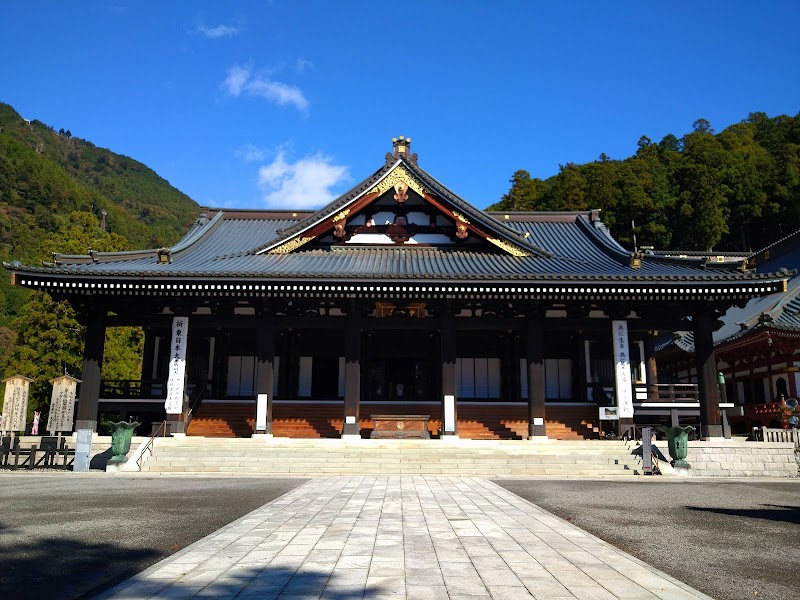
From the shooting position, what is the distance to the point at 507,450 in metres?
17.6

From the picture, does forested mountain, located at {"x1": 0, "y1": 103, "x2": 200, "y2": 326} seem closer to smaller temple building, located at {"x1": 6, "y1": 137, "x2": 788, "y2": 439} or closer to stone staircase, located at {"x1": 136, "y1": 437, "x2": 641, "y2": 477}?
smaller temple building, located at {"x1": 6, "y1": 137, "x2": 788, "y2": 439}

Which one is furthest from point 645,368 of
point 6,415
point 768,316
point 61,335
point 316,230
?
point 61,335

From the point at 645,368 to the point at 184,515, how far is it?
20199 millimetres

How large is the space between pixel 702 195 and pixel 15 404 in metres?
53.4

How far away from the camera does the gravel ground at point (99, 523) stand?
5586 millimetres

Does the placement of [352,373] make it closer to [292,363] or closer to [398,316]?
[398,316]

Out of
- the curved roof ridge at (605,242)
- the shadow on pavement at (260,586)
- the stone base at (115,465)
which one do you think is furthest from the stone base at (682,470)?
the stone base at (115,465)

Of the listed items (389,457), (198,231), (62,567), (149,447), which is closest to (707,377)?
(389,457)

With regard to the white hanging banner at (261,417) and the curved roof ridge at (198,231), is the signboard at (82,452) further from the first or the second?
the curved roof ridge at (198,231)

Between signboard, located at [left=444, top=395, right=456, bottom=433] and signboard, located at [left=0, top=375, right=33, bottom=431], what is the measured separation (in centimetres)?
1346

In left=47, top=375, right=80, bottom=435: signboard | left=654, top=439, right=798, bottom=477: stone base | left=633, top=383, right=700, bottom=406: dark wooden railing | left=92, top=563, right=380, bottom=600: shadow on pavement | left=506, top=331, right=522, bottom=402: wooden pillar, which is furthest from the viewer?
left=506, top=331, right=522, bottom=402: wooden pillar

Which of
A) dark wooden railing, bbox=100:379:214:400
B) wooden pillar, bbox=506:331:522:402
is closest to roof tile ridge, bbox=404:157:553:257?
wooden pillar, bbox=506:331:522:402

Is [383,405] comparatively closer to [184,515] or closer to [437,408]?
[437,408]

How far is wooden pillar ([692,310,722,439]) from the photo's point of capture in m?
19.0
